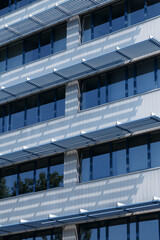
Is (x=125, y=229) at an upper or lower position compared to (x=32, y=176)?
lower

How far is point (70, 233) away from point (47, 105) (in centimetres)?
752

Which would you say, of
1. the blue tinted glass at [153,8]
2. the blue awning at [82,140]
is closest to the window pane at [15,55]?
the blue awning at [82,140]

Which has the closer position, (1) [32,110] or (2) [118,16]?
(2) [118,16]

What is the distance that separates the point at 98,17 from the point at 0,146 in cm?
893

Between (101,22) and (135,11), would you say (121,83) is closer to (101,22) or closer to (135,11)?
(135,11)

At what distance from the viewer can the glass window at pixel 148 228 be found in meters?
28.5

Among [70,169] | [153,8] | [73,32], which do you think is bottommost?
[70,169]

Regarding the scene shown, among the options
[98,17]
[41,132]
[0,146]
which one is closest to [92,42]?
[98,17]

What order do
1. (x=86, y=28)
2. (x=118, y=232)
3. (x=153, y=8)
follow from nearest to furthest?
1. (x=118, y=232)
2. (x=153, y=8)
3. (x=86, y=28)

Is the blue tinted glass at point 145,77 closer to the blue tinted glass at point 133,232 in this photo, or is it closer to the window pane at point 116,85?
the window pane at point 116,85

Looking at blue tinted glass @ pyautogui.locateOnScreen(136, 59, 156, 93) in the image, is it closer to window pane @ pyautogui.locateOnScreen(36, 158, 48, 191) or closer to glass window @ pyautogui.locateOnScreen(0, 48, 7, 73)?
window pane @ pyautogui.locateOnScreen(36, 158, 48, 191)

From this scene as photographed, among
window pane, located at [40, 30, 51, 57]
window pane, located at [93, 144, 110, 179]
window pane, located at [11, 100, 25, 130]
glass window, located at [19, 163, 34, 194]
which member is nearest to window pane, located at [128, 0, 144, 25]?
window pane, located at [40, 30, 51, 57]

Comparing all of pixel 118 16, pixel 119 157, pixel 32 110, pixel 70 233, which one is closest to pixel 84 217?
pixel 70 233

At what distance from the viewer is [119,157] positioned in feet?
102
